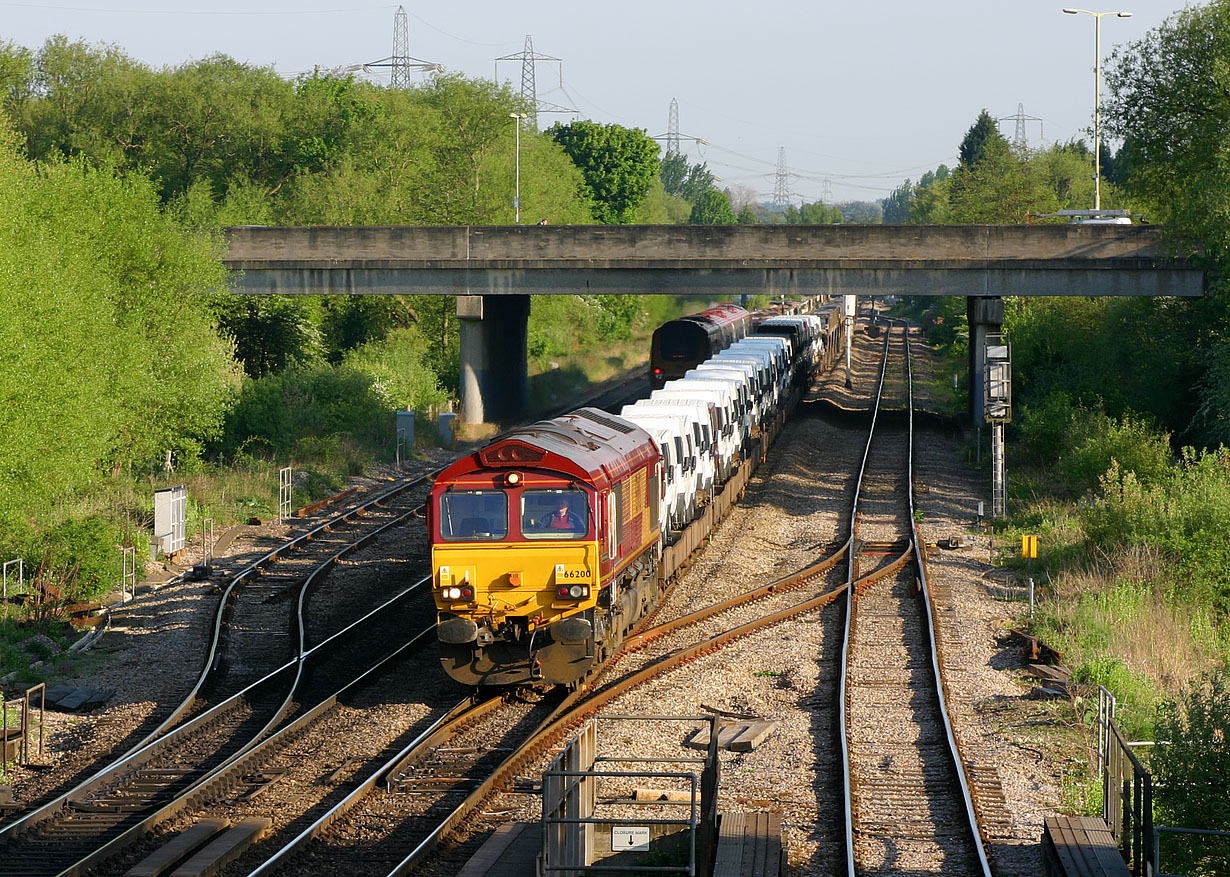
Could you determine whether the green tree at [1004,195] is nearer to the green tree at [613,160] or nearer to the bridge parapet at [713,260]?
the bridge parapet at [713,260]

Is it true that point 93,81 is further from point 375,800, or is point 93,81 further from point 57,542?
point 375,800

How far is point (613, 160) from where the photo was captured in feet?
347

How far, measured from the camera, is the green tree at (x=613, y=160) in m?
106

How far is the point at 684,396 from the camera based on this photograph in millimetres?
26562

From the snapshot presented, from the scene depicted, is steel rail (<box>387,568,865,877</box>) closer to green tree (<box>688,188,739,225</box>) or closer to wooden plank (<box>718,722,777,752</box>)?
wooden plank (<box>718,722,777,752</box>)

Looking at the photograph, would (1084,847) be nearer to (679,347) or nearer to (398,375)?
(679,347)

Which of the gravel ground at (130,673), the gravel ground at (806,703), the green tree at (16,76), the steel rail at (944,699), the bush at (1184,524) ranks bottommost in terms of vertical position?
the gravel ground at (130,673)

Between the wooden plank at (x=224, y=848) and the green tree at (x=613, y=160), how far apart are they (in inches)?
3729

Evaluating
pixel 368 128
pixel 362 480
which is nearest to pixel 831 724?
pixel 362 480

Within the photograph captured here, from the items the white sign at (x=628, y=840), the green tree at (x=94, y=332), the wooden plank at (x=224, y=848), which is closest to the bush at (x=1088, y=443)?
the white sign at (x=628, y=840)

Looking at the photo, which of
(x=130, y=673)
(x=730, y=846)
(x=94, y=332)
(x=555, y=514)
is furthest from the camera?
(x=94, y=332)

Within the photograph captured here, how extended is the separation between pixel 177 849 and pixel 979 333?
3358cm

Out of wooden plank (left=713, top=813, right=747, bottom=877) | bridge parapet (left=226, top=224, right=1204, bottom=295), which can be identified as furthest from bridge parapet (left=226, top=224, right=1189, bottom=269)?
wooden plank (left=713, top=813, right=747, bottom=877)

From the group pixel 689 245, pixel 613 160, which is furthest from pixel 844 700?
pixel 613 160
